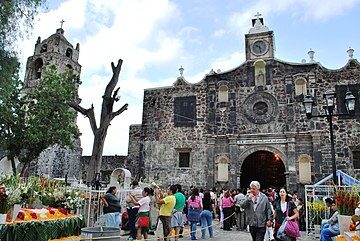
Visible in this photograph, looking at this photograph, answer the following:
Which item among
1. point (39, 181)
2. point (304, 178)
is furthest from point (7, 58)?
point (304, 178)

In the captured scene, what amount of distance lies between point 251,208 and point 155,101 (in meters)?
15.2

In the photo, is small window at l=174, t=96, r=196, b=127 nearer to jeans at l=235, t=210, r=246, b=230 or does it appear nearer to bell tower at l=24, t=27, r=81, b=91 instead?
jeans at l=235, t=210, r=246, b=230

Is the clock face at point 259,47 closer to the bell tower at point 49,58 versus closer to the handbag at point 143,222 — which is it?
the handbag at point 143,222

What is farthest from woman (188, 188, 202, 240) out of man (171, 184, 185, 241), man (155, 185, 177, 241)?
man (155, 185, 177, 241)

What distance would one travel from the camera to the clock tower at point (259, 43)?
19078mm

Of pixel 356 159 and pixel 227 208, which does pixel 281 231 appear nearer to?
pixel 227 208

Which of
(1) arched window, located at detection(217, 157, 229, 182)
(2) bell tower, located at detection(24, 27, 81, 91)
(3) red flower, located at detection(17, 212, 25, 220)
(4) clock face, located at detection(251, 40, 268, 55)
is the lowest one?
(3) red flower, located at detection(17, 212, 25, 220)

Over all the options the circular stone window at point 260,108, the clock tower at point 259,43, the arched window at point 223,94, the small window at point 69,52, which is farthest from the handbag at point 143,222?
the small window at point 69,52

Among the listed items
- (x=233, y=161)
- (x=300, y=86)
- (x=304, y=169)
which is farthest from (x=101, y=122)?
(x=300, y=86)

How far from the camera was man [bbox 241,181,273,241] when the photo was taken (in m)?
5.66

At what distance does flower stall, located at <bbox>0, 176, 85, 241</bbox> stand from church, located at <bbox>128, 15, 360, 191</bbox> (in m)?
11.8

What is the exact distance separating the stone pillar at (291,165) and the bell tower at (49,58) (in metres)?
17.9

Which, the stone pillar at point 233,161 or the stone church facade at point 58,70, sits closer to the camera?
the stone pillar at point 233,161

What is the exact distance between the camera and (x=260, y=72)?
1883 cm
